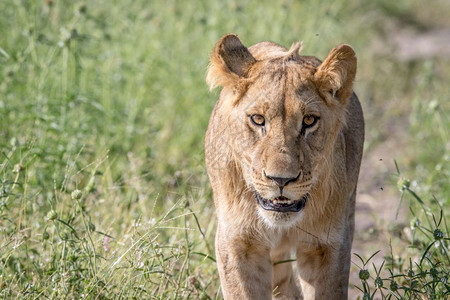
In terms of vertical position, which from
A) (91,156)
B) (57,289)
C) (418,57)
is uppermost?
(57,289)

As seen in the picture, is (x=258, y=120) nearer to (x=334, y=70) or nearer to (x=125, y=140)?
(x=334, y=70)

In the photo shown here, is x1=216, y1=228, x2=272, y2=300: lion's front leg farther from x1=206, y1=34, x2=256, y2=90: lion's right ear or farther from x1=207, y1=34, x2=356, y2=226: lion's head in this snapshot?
x1=206, y1=34, x2=256, y2=90: lion's right ear

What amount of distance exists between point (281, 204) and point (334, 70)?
665mm

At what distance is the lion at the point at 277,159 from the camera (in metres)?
3.87

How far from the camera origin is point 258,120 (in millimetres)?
3918

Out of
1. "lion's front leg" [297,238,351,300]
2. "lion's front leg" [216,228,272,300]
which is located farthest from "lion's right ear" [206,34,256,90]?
"lion's front leg" [297,238,351,300]

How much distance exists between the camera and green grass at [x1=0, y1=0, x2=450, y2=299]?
427 centimetres

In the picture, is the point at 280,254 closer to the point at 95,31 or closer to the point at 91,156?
the point at 91,156

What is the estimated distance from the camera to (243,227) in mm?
4180

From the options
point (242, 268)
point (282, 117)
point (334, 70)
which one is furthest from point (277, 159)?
point (242, 268)

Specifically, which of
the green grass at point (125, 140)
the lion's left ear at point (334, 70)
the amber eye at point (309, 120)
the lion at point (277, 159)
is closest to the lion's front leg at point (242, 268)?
the lion at point (277, 159)

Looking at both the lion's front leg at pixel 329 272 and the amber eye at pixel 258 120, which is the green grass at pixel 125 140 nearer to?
the lion's front leg at pixel 329 272

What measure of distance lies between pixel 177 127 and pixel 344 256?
145 inches

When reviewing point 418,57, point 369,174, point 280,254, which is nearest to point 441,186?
point 369,174
